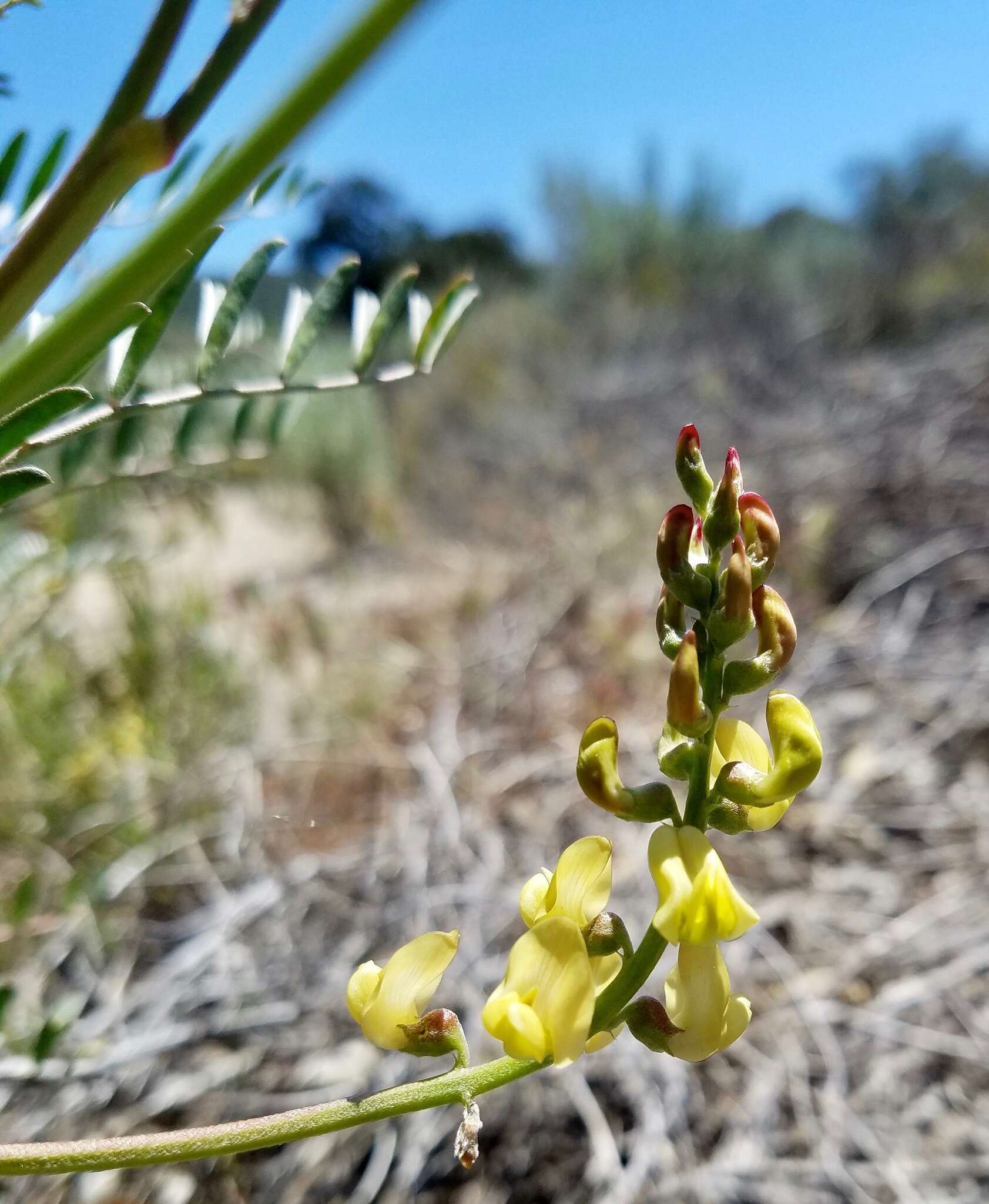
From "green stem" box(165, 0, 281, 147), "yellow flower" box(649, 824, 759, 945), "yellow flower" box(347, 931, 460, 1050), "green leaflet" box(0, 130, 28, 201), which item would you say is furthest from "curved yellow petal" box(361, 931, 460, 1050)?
"green leaflet" box(0, 130, 28, 201)

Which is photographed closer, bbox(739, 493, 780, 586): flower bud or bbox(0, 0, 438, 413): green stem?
bbox(0, 0, 438, 413): green stem

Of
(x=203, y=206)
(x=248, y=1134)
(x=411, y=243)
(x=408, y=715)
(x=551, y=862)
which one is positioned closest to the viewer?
(x=203, y=206)

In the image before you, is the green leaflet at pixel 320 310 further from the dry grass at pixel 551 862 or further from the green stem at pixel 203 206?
the dry grass at pixel 551 862

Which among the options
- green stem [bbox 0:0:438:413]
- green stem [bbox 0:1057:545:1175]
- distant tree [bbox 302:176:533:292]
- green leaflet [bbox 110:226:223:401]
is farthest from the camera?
distant tree [bbox 302:176:533:292]

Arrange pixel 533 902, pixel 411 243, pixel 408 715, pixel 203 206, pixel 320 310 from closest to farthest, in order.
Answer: pixel 203 206 → pixel 533 902 → pixel 320 310 → pixel 408 715 → pixel 411 243

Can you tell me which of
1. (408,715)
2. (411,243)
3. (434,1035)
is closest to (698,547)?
A: (434,1035)

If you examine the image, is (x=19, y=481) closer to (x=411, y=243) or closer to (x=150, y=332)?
(x=150, y=332)

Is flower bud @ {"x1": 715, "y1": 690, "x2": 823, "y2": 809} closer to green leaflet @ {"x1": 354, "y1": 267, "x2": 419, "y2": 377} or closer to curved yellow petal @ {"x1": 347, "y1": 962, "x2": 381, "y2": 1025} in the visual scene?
curved yellow petal @ {"x1": 347, "y1": 962, "x2": 381, "y2": 1025}
